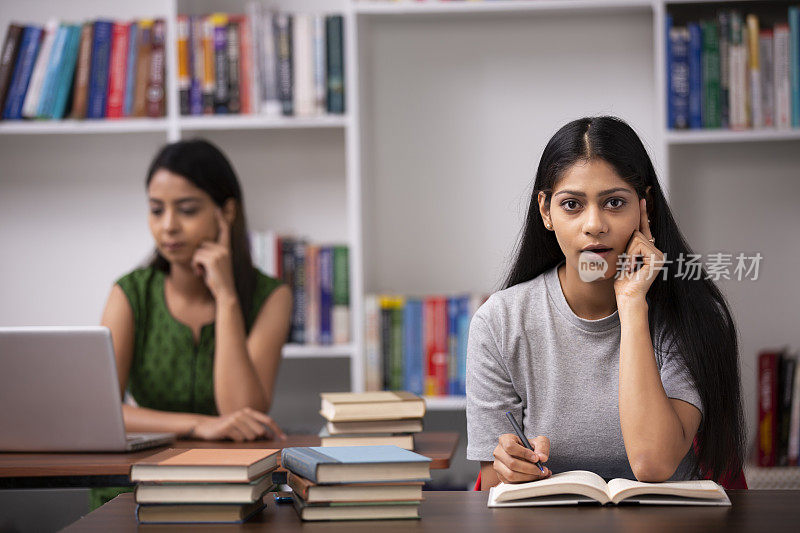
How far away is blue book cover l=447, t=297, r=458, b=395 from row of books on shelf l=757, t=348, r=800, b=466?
88cm

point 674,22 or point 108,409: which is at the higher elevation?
point 674,22

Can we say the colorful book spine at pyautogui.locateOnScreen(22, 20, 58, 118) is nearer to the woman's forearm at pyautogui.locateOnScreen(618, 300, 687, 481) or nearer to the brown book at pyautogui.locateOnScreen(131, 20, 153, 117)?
the brown book at pyautogui.locateOnScreen(131, 20, 153, 117)

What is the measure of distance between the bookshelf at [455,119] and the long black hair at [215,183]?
52 centimetres

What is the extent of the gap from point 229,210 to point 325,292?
464 millimetres

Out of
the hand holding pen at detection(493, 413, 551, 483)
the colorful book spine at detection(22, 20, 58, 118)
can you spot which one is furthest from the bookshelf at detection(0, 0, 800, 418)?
the hand holding pen at detection(493, 413, 551, 483)

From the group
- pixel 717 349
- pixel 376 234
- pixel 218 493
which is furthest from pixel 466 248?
pixel 218 493

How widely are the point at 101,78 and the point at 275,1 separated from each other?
63 centimetres

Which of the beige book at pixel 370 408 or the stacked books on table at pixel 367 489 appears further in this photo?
the beige book at pixel 370 408

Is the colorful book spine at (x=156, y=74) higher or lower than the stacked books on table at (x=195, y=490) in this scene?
higher

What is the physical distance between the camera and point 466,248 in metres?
2.99

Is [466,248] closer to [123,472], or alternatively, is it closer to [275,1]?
[275,1]

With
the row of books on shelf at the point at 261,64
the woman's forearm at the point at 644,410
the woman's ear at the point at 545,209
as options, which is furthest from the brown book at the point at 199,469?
the row of books on shelf at the point at 261,64

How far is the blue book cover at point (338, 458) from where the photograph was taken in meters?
1.23

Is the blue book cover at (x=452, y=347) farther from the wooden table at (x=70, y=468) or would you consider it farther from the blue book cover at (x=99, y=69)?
the blue book cover at (x=99, y=69)
